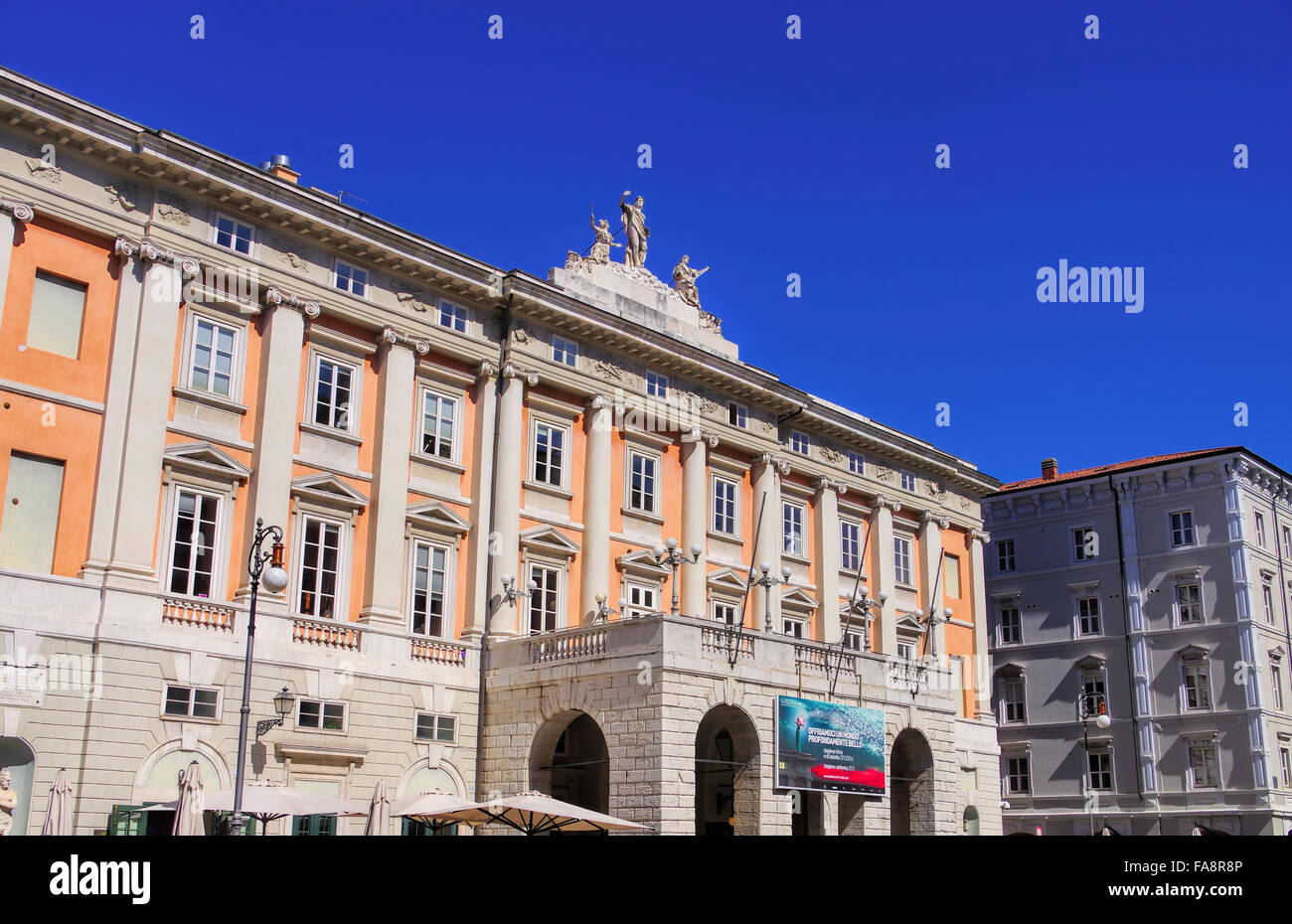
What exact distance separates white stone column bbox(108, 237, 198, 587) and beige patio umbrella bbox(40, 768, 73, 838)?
434cm

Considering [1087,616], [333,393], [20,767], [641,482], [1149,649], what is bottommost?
[20,767]

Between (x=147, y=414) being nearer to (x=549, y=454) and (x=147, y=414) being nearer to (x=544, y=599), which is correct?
(x=549, y=454)

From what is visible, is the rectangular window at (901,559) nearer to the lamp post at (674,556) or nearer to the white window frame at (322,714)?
the lamp post at (674,556)

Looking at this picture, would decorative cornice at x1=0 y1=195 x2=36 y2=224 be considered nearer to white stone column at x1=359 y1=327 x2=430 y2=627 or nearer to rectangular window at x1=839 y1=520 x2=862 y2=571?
white stone column at x1=359 y1=327 x2=430 y2=627

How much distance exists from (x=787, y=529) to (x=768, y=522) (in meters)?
1.76

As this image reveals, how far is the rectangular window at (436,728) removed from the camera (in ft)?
92.6

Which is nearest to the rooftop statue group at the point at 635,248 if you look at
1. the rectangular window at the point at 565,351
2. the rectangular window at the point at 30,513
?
the rectangular window at the point at 565,351

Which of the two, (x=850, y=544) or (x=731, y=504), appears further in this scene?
(x=850, y=544)

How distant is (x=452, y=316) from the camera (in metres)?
31.1

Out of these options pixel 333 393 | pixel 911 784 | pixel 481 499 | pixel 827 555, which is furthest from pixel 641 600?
pixel 333 393

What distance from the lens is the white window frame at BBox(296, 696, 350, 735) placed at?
2602 centimetres

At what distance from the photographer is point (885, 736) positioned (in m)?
31.0

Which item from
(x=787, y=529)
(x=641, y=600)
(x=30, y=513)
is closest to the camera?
(x=30, y=513)
